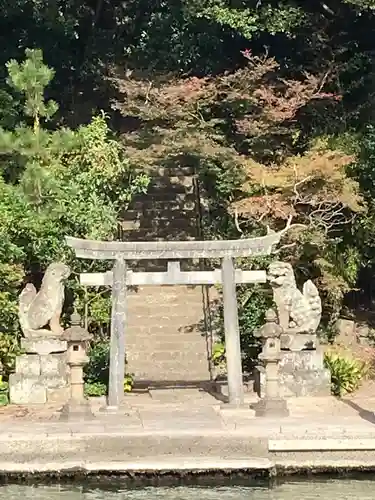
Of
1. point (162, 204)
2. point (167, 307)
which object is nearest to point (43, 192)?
point (167, 307)

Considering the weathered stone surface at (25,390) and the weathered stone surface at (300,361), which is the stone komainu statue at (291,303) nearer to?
the weathered stone surface at (300,361)

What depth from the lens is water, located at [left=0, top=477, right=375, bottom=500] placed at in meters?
10.2

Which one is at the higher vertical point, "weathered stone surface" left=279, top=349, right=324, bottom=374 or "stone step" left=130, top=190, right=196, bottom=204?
"stone step" left=130, top=190, right=196, bottom=204

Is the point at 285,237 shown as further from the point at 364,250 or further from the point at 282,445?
the point at 282,445

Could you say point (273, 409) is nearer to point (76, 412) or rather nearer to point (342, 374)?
point (76, 412)

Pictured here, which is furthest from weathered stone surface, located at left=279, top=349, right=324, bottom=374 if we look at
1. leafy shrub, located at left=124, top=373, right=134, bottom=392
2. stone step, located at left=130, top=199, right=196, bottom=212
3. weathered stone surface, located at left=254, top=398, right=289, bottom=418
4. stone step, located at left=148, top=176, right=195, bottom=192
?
stone step, located at left=148, top=176, right=195, bottom=192

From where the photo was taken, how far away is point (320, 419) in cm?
1288

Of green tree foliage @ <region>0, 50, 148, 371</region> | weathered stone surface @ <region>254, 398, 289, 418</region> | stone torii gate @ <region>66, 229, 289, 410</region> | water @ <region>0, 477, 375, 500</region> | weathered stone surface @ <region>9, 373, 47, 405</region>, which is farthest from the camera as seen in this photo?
green tree foliage @ <region>0, 50, 148, 371</region>

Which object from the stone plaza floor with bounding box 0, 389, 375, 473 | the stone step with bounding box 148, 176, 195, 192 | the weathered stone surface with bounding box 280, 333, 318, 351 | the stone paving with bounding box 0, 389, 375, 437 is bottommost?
the stone plaza floor with bounding box 0, 389, 375, 473

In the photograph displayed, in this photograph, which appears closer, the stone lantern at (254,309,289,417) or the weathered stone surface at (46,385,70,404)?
the stone lantern at (254,309,289,417)

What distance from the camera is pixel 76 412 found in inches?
508

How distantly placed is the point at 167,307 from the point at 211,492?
8.97 metres

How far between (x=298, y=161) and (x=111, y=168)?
13.3 ft

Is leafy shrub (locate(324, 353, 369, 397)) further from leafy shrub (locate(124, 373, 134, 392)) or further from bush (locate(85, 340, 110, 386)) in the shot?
bush (locate(85, 340, 110, 386))
